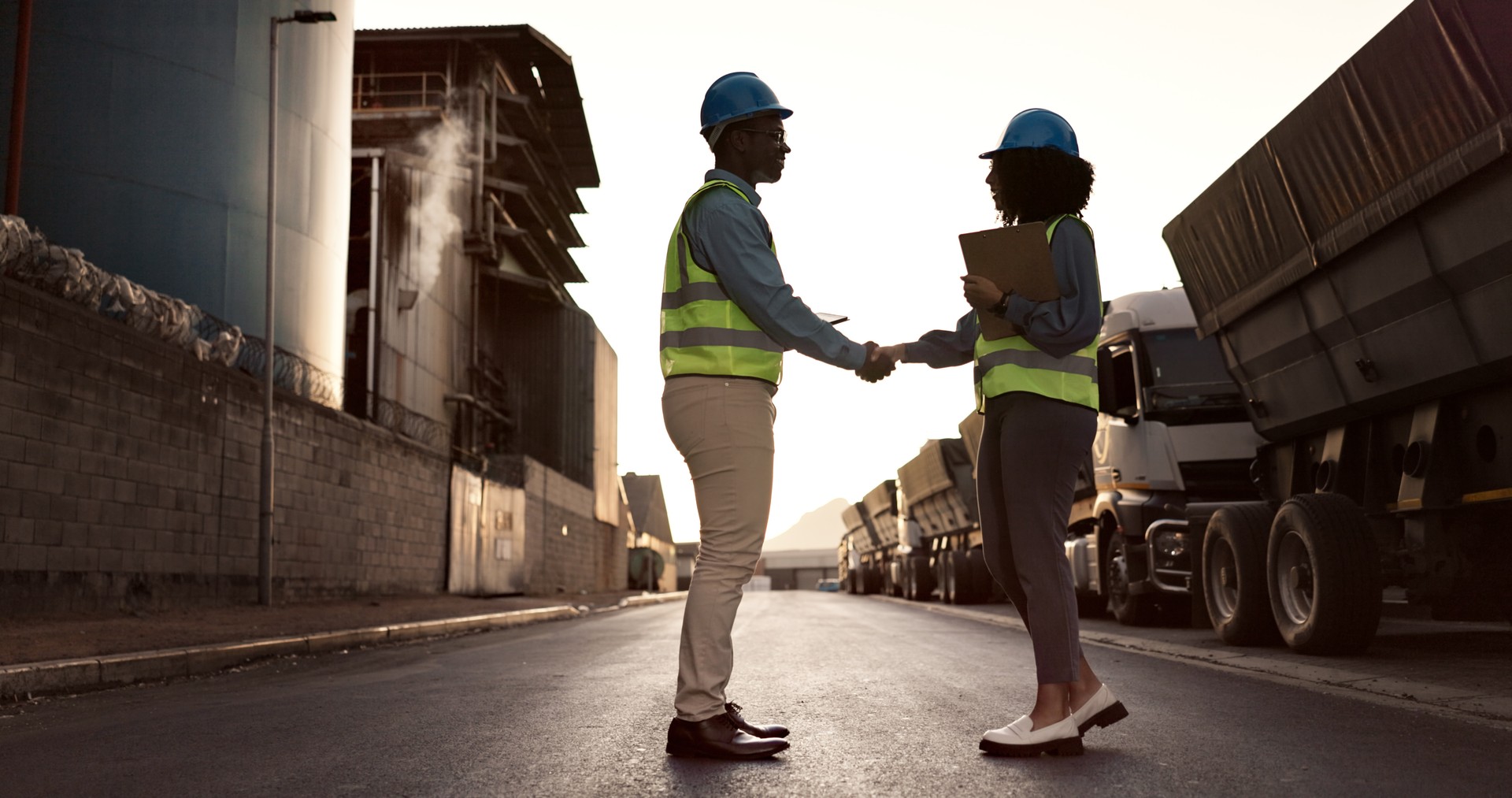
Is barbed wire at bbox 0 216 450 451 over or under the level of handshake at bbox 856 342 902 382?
over

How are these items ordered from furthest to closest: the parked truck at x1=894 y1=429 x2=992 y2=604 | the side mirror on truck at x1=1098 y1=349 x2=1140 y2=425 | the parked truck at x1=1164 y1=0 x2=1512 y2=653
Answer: the parked truck at x1=894 y1=429 x2=992 y2=604
the side mirror on truck at x1=1098 y1=349 x2=1140 y2=425
the parked truck at x1=1164 y1=0 x2=1512 y2=653

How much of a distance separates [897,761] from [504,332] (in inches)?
1674

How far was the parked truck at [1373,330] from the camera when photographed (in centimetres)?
651

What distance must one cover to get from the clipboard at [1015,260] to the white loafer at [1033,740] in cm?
130

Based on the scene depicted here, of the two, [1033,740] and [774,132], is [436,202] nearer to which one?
[774,132]

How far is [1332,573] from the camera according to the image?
7.91m

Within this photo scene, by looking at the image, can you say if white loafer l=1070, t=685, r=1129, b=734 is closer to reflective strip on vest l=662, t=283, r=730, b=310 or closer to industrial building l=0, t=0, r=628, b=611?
reflective strip on vest l=662, t=283, r=730, b=310

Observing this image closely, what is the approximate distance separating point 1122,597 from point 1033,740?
9.89 m

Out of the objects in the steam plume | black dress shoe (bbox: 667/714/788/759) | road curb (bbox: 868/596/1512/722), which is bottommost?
road curb (bbox: 868/596/1512/722)

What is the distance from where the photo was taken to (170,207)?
19.2 meters

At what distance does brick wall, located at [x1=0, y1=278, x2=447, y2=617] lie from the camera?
12.1 metres

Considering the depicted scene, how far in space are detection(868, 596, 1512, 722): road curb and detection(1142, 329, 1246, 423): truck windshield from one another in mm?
2601

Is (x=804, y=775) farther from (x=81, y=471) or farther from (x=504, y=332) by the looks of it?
(x=504, y=332)

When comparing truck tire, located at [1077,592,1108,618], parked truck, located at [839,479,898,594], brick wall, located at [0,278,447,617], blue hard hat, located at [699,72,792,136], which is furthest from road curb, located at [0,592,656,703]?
parked truck, located at [839,479,898,594]
